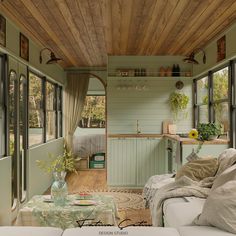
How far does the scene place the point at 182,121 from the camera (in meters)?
6.97

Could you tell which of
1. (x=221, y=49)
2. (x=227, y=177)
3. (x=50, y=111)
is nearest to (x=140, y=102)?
(x=50, y=111)

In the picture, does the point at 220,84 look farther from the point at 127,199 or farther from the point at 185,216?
the point at 185,216

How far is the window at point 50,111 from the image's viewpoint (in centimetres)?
→ 701

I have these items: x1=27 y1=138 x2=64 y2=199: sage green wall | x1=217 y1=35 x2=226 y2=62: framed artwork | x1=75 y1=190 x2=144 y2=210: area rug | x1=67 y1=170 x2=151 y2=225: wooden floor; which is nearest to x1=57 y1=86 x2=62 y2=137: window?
x1=27 y1=138 x2=64 y2=199: sage green wall

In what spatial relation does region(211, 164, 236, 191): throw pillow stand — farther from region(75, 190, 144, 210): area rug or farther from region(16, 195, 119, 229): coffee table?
region(75, 190, 144, 210): area rug

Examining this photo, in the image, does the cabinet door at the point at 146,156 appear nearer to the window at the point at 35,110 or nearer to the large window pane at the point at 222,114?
the large window pane at the point at 222,114

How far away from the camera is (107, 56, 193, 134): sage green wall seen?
6895mm

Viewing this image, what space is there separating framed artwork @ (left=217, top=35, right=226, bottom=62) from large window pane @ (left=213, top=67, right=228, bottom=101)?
0.21 m

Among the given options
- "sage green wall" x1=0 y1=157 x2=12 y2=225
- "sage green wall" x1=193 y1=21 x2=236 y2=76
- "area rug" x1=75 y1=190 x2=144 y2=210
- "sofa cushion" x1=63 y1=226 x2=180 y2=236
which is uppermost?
"sage green wall" x1=193 y1=21 x2=236 y2=76

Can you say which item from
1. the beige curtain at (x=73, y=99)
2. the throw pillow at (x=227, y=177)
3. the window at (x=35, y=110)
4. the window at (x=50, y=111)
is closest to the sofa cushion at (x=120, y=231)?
the throw pillow at (x=227, y=177)

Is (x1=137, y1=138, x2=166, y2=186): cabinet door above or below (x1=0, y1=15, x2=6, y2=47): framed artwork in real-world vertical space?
below

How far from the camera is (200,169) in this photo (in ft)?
12.3

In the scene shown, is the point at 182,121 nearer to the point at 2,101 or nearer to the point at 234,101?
the point at 234,101

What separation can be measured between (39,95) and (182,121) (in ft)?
9.16
